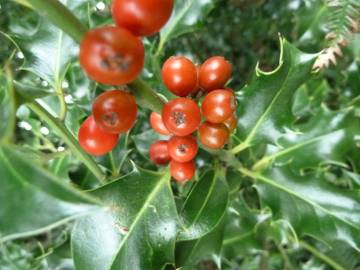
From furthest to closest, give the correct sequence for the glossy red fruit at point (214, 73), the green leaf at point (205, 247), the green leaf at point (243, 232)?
the green leaf at point (243, 232) → the green leaf at point (205, 247) → the glossy red fruit at point (214, 73)

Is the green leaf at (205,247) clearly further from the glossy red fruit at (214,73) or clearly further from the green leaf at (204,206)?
the glossy red fruit at (214,73)

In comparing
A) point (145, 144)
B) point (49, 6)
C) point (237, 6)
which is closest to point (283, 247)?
point (145, 144)

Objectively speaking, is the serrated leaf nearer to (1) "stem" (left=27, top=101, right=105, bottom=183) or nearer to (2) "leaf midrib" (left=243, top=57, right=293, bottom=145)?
(2) "leaf midrib" (left=243, top=57, right=293, bottom=145)

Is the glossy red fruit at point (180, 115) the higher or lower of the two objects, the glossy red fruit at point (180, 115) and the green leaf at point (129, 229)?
the higher

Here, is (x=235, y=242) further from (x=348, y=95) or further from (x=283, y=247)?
(x=348, y=95)

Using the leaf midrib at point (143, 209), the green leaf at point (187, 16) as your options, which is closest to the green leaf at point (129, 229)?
the leaf midrib at point (143, 209)

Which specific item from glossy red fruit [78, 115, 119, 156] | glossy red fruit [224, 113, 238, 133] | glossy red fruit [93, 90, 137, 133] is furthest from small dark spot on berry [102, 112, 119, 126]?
glossy red fruit [224, 113, 238, 133]
